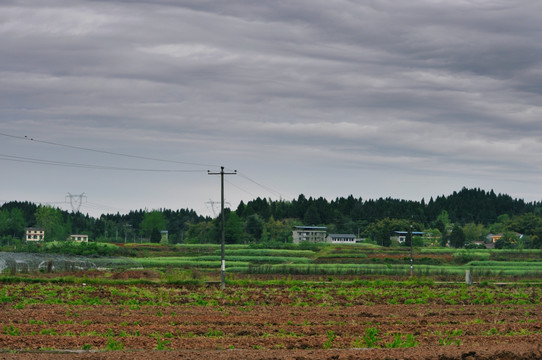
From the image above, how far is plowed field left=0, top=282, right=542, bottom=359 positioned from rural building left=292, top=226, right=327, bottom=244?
14143 cm

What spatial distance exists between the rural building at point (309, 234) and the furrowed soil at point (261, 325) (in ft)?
467

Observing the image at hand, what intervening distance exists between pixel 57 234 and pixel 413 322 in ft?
536

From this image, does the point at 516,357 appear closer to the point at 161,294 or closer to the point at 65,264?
the point at 161,294

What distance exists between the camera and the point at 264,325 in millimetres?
27031

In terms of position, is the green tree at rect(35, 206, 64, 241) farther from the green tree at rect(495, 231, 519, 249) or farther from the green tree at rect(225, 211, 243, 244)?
the green tree at rect(495, 231, 519, 249)

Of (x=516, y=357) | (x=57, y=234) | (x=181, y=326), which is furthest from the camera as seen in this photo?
(x=57, y=234)

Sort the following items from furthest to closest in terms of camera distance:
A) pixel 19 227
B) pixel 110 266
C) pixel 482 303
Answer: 1. pixel 19 227
2. pixel 110 266
3. pixel 482 303

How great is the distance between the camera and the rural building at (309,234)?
188125mm

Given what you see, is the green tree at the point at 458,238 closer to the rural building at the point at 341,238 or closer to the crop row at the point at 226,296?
the rural building at the point at 341,238

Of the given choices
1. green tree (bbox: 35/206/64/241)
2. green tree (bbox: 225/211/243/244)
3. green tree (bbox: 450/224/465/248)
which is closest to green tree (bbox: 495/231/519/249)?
green tree (bbox: 450/224/465/248)

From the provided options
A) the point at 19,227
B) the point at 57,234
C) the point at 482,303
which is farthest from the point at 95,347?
the point at 19,227

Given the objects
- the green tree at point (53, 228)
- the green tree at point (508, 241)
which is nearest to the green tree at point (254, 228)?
the green tree at point (53, 228)

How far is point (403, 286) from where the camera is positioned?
5703 centimetres

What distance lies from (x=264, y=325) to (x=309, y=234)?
167078 millimetres
